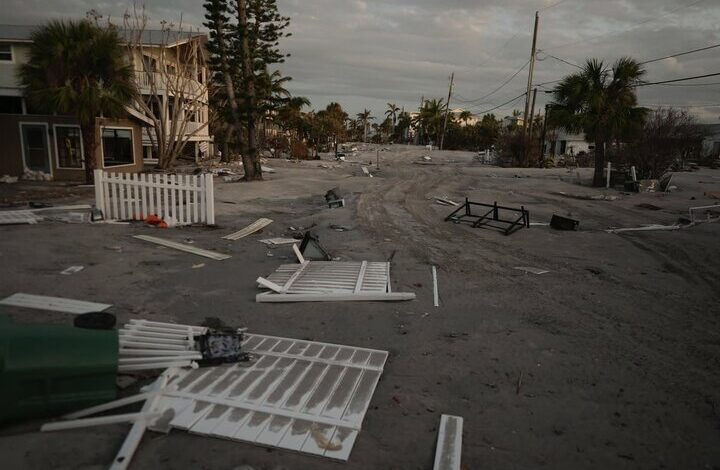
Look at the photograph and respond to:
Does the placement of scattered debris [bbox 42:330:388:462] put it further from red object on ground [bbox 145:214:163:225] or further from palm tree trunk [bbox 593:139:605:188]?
palm tree trunk [bbox 593:139:605:188]

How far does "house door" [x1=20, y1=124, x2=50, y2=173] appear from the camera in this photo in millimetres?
19625

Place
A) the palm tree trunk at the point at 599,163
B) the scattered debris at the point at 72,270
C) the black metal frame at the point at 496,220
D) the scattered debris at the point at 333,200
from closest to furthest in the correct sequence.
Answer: the scattered debris at the point at 72,270
the black metal frame at the point at 496,220
the scattered debris at the point at 333,200
the palm tree trunk at the point at 599,163

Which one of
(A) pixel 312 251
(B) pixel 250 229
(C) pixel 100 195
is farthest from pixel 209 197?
(A) pixel 312 251

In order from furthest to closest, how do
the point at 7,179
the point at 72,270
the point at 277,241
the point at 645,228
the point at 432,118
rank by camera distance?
the point at 432,118
the point at 7,179
the point at 645,228
the point at 277,241
the point at 72,270

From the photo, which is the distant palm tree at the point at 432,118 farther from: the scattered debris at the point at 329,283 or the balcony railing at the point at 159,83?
the scattered debris at the point at 329,283

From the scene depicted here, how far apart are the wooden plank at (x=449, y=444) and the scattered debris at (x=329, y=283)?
269cm

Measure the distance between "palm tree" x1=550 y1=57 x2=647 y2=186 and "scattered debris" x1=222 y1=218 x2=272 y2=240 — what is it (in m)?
16.6

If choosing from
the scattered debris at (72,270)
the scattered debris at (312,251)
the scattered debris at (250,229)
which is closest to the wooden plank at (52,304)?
the scattered debris at (72,270)

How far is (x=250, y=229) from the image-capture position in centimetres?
1034

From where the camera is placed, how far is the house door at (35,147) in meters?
19.6

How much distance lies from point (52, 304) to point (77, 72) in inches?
569

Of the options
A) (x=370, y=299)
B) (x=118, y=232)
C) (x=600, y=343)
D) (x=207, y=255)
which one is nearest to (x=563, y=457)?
(x=600, y=343)

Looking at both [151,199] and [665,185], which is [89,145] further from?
[665,185]

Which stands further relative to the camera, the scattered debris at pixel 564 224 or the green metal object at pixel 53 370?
the scattered debris at pixel 564 224
